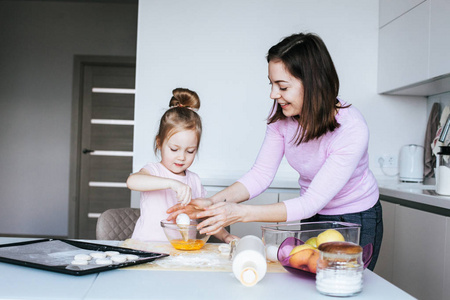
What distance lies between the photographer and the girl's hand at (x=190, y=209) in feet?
4.76

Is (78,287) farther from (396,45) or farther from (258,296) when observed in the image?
(396,45)

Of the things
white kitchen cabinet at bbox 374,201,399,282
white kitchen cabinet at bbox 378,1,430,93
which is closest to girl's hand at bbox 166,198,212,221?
white kitchen cabinet at bbox 374,201,399,282

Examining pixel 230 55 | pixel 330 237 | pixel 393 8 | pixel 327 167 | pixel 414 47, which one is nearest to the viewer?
pixel 330 237

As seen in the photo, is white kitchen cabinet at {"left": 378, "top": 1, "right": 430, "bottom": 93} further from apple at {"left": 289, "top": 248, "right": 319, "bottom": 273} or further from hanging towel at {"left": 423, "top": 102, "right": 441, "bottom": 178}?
apple at {"left": 289, "top": 248, "right": 319, "bottom": 273}

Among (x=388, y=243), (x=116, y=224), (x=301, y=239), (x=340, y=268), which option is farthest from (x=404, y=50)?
(x=340, y=268)

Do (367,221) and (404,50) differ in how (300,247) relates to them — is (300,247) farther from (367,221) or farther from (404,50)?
(404,50)

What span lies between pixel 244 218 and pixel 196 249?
0.58 ft

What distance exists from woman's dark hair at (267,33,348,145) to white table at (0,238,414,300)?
1.87 feet

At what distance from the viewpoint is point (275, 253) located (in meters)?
1.20

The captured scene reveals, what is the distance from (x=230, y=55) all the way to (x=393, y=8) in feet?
3.55

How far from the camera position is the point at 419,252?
7.45ft

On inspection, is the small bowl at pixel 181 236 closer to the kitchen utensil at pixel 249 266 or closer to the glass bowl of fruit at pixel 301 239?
the glass bowl of fruit at pixel 301 239

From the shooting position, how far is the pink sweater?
1.46 meters

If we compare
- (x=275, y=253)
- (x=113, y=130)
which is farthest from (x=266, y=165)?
(x=113, y=130)
